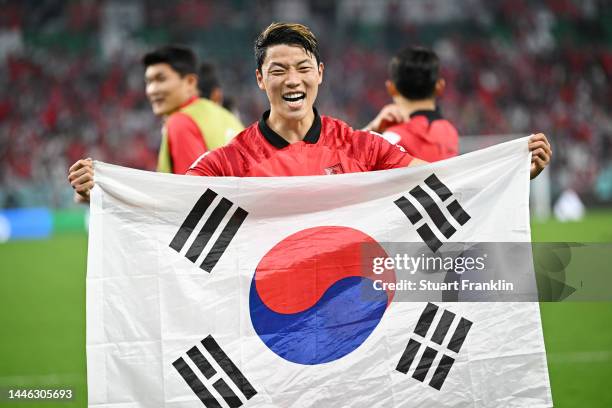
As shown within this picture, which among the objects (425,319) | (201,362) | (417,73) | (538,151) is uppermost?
(417,73)

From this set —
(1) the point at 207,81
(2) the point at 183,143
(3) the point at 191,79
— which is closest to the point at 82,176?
(2) the point at 183,143

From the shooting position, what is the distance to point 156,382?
10.6 feet

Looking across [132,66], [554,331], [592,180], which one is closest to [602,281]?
[554,331]

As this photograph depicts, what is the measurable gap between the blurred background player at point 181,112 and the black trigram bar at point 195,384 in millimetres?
1905

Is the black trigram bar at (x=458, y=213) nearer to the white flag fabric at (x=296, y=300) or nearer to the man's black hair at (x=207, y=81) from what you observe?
the white flag fabric at (x=296, y=300)

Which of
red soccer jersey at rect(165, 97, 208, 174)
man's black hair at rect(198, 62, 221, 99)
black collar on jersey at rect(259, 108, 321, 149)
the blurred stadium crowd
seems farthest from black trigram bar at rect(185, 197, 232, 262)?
the blurred stadium crowd

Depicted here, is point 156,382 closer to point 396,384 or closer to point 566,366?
point 396,384

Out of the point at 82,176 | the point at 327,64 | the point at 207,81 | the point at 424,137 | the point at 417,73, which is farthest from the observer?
the point at 327,64

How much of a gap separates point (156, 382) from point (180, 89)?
104 inches

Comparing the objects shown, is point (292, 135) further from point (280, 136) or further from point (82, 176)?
point (82, 176)

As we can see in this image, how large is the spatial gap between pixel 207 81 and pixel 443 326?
398 cm

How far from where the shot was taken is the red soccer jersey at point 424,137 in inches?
180

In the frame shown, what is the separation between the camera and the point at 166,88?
543 centimetres

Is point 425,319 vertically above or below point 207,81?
below
